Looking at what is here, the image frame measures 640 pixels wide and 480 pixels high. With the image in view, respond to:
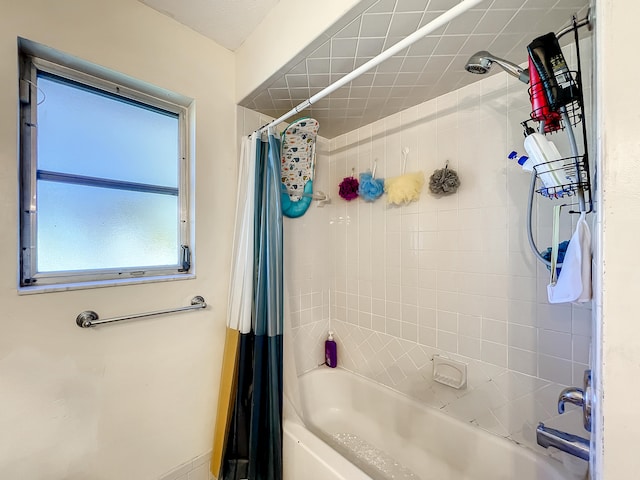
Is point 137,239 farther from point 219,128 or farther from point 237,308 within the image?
point 219,128

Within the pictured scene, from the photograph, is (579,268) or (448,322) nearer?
(579,268)

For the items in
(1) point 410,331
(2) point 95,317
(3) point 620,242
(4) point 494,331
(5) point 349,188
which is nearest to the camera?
(3) point 620,242

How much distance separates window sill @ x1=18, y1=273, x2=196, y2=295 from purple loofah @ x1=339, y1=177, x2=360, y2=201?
42.0 inches

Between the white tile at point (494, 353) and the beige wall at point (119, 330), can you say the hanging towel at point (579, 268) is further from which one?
the beige wall at point (119, 330)

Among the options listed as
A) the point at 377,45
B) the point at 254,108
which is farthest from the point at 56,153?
the point at 377,45

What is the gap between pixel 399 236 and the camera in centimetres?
154

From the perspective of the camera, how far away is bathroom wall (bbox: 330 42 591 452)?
108 centimetres

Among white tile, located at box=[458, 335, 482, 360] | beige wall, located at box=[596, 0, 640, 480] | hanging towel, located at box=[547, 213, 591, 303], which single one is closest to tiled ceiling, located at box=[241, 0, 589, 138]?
beige wall, located at box=[596, 0, 640, 480]

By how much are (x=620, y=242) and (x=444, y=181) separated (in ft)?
3.29

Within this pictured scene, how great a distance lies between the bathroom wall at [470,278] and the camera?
1.08 meters

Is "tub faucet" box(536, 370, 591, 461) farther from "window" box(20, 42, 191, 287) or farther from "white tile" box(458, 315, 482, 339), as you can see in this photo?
"window" box(20, 42, 191, 287)

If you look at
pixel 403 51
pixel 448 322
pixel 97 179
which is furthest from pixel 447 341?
pixel 97 179

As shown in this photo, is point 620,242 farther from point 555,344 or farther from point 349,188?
point 349,188

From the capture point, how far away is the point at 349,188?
1.71 metres
